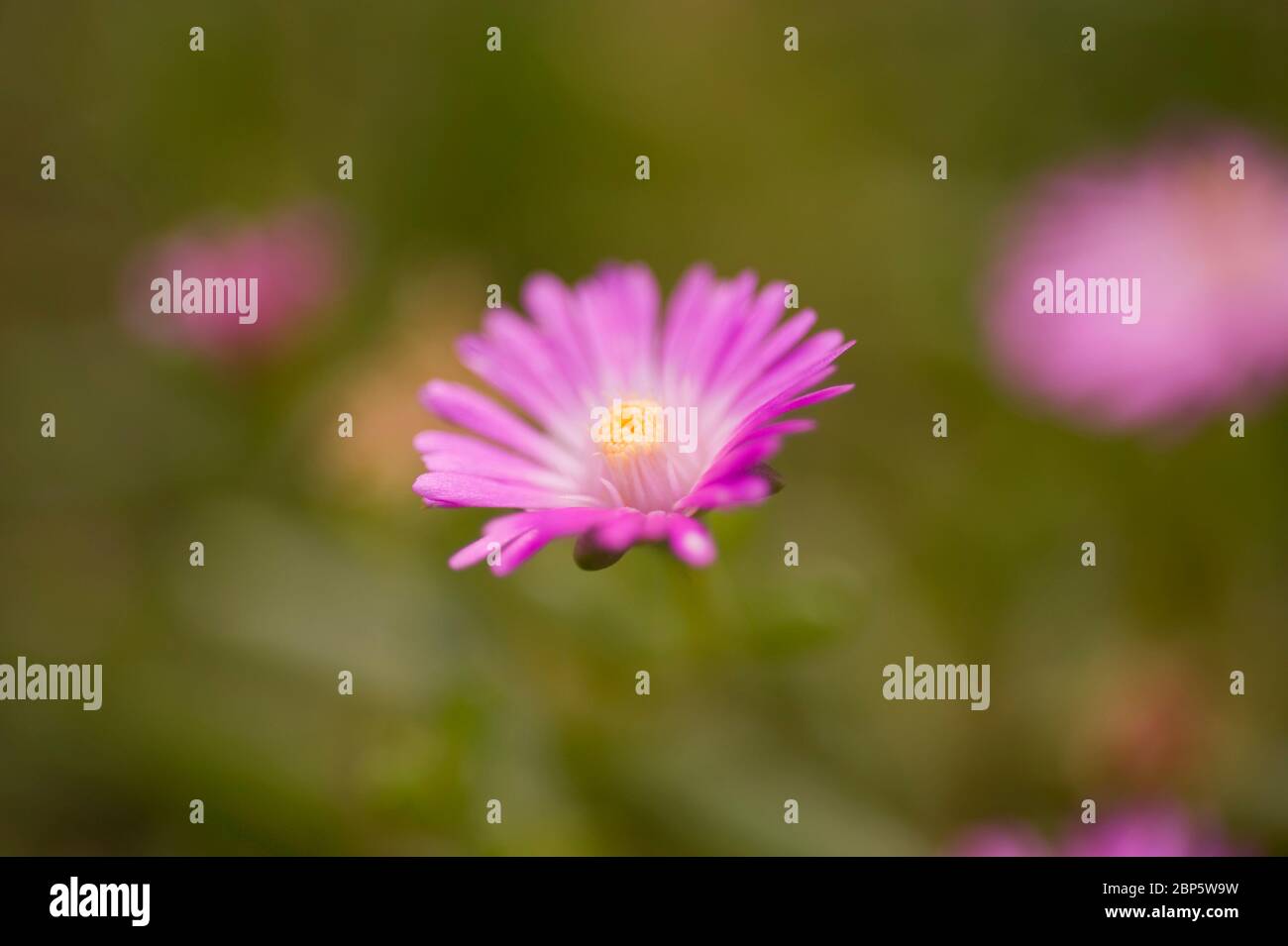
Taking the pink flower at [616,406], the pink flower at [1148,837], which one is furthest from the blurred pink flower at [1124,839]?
the pink flower at [616,406]

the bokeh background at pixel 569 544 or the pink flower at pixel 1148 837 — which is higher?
the bokeh background at pixel 569 544

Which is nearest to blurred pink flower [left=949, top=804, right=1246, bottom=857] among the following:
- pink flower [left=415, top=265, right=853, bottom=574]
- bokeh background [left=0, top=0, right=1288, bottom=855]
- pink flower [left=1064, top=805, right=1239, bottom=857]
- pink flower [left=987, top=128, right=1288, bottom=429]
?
pink flower [left=1064, top=805, right=1239, bottom=857]

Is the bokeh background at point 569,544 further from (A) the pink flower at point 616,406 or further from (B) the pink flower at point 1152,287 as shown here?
(A) the pink flower at point 616,406

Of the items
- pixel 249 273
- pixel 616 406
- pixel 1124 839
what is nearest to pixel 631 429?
pixel 616 406

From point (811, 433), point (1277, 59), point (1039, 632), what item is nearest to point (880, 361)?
point (811, 433)

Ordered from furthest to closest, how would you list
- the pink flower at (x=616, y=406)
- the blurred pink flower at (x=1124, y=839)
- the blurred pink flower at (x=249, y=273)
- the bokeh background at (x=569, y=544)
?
the blurred pink flower at (x=249, y=273) < the bokeh background at (x=569, y=544) < the blurred pink flower at (x=1124, y=839) < the pink flower at (x=616, y=406)

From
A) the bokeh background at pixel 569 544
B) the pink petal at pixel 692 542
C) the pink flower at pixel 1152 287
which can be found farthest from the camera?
the pink flower at pixel 1152 287
